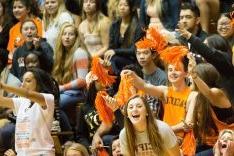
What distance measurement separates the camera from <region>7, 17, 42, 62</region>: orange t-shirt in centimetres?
967

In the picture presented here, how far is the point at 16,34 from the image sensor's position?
9812 mm

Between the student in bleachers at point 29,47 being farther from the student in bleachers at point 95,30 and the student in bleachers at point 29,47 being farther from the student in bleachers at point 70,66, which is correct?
the student in bleachers at point 95,30

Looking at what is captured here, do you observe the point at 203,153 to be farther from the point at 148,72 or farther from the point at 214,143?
the point at 148,72

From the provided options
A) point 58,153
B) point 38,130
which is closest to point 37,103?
point 38,130

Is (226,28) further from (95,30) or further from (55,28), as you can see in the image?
(55,28)

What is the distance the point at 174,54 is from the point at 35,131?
143 centimetres

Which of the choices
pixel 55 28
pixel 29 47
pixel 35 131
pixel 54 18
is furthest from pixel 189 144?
pixel 54 18

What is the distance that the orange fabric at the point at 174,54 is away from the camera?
721 cm

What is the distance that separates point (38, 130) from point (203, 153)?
1482 mm

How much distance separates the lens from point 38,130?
7141mm

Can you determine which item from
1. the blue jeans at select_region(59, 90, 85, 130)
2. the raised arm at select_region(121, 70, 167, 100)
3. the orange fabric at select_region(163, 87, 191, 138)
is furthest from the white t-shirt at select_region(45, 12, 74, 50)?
the orange fabric at select_region(163, 87, 191, 138)

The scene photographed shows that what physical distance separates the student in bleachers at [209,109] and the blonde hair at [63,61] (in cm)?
235

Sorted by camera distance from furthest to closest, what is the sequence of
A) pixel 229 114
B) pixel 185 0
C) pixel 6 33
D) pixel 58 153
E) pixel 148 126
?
pixel 6 33, pixel 185 0, pixel 58 153, pixel 229 114, pixel 148 126

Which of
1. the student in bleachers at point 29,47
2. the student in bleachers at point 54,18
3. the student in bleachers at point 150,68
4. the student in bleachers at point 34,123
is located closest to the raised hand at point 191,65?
the student in bleachers at point 150,68
